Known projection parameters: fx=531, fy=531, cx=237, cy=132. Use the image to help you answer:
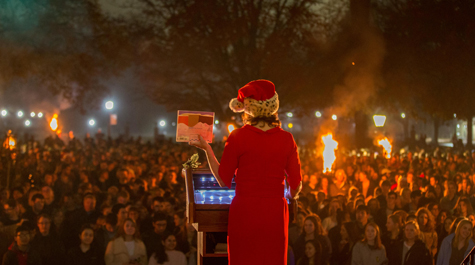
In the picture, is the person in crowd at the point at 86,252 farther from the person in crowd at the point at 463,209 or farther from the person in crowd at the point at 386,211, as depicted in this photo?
the person in crowd at the point at 463,209

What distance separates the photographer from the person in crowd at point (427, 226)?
7.39 meters

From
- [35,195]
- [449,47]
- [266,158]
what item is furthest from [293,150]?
[449,47]

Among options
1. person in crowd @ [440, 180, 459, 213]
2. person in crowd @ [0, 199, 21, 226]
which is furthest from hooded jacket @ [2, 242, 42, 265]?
person in crowd @ [440, 180, 459, 213]

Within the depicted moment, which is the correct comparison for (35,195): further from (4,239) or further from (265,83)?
(265,83)

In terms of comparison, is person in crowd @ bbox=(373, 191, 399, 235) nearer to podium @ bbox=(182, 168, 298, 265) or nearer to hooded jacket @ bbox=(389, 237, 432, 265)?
hooded jacket @ bbox=(389, 237, 432, 265)

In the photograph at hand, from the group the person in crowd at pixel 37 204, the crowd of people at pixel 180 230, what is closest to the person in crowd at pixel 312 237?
the crowd of people at pixel 180 230

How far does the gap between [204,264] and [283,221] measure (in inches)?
43.4

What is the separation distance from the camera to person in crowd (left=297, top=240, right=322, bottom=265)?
700 centimetres

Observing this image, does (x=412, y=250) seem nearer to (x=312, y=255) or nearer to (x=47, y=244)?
(x=312, y=255)

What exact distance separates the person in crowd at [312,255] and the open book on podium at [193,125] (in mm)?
4108

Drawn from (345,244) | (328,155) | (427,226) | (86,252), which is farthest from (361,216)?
(328,155)

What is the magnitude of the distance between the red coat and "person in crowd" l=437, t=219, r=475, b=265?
4.51 meters

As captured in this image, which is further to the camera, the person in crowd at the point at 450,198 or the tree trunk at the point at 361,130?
the tree trunk at the point at 361,130

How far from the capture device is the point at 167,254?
6.86 meters
